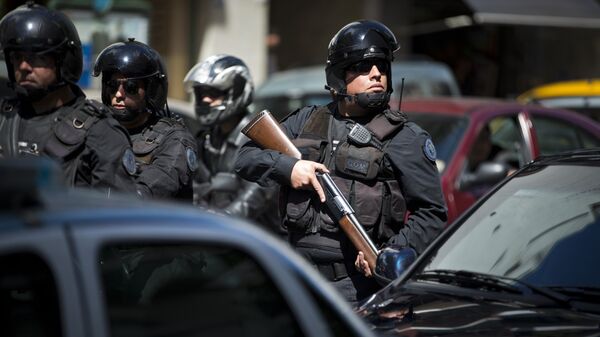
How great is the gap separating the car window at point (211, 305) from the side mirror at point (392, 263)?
5.83ft

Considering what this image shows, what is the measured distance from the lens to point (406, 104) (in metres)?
7.44

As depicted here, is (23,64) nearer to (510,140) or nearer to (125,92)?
(125,92)

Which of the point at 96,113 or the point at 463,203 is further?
the point at 463,203

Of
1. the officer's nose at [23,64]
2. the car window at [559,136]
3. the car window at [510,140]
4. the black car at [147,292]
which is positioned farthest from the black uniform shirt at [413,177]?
the car window at [559,136]

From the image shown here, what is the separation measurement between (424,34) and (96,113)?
47.9 feet

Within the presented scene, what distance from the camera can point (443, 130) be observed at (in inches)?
272

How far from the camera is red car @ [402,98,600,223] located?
6586mm

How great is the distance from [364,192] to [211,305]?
7.27ft

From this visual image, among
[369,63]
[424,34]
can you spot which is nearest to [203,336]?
[369,63]

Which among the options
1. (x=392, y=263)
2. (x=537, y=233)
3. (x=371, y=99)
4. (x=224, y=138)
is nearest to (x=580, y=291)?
(x=537, y=233)

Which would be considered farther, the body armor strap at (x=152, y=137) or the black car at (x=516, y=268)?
the body armor strap at (x=152, y=137)

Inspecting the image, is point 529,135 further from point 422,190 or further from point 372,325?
point 372,325

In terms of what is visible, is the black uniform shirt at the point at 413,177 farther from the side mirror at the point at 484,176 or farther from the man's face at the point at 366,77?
the side mirror at the point at 484,176

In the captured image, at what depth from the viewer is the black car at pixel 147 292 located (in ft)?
6.32
